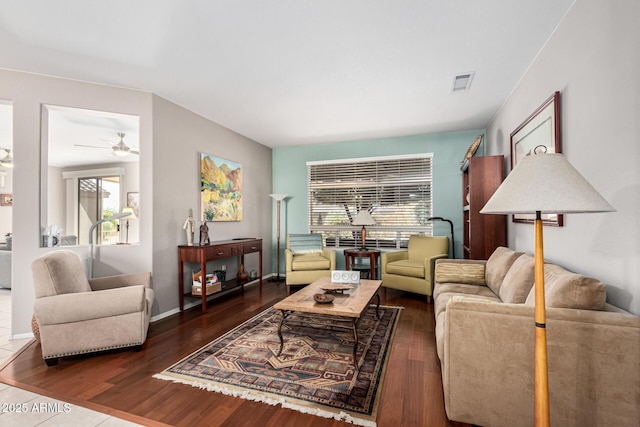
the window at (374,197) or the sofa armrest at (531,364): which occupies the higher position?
the window at (374,197)

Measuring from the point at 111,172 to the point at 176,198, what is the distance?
487 centimetres

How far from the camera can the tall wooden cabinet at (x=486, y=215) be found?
11.7 ft

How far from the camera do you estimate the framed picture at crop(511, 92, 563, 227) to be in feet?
7.45

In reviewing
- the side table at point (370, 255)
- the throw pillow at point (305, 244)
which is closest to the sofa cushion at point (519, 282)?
the side table at point (370, 255)

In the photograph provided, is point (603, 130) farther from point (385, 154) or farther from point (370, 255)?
point (385, 154)

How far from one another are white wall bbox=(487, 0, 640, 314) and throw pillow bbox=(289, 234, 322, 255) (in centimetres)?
337

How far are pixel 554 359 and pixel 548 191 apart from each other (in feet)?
2.79

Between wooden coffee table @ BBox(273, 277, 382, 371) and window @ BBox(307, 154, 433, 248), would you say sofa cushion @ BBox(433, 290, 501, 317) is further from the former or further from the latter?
window @ BBox(307, 154, 433, 248)

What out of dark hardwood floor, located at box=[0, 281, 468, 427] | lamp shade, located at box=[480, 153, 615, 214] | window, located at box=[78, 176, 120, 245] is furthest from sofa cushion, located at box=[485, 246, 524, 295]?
window, located at box=[78, 176, 120, 245]

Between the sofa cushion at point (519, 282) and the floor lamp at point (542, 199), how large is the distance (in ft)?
3.12

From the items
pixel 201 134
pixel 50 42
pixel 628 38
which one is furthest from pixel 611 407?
pixel 201 134

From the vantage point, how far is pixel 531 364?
1.47 m

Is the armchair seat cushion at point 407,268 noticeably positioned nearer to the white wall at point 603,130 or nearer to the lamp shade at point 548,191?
the white wall at point 603,130

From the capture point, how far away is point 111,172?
24.2 feet
